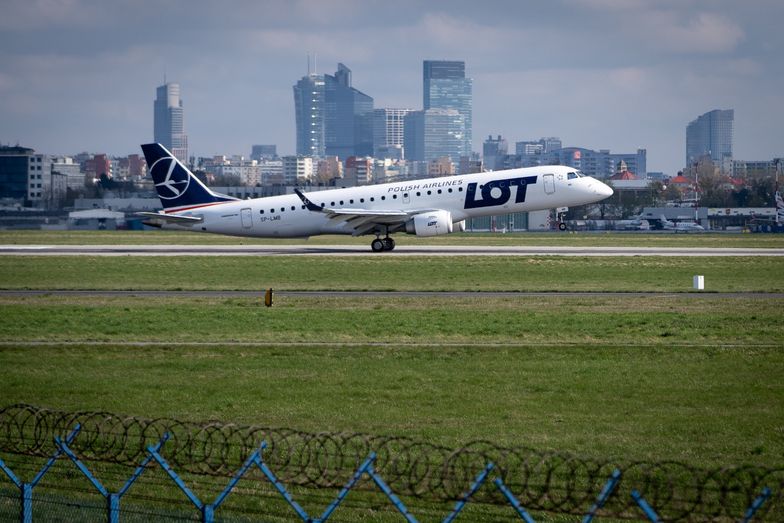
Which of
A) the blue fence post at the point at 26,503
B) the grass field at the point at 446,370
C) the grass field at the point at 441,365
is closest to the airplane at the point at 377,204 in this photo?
the grass field at the point at 441,365

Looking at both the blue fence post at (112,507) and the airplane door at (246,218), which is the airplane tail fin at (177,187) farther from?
the blue fence post at (112,507)

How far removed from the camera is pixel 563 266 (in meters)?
61.2

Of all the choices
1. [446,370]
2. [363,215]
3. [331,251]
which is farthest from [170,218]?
[446,370]

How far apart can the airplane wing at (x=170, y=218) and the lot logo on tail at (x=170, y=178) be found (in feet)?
5.43

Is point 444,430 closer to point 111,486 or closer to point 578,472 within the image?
point 578,472

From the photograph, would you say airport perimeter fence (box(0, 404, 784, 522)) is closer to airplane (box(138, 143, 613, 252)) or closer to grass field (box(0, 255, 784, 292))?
grass field (box(0, 255, 784, 292))

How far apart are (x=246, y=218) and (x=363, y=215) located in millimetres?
8757

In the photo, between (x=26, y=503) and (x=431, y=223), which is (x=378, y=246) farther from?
(x=26, y=503)

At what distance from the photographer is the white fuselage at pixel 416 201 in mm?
68500

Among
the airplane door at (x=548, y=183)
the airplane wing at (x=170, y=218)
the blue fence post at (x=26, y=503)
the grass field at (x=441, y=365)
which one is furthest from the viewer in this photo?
the airplane wing at (x=170, y=218)

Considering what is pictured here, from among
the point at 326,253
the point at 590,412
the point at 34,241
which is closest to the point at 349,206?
the point at 326,253

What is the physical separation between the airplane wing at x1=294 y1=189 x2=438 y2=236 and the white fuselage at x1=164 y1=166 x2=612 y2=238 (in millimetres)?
380

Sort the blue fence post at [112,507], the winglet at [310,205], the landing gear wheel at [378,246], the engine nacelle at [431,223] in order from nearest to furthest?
1. the blue fence post at [112,507]
2. the winglet at [310,205]
3. the engine nacelle at [431,223]
4. the landing gear wheel at [378,246]

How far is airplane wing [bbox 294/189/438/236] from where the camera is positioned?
67.9 metres
